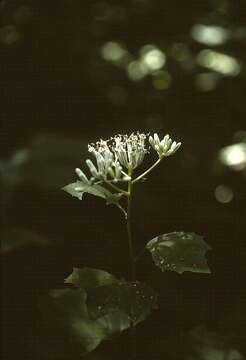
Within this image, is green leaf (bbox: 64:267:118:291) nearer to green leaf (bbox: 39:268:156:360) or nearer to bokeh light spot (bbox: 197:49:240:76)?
green leaf (bbox: 39:268:156:360)

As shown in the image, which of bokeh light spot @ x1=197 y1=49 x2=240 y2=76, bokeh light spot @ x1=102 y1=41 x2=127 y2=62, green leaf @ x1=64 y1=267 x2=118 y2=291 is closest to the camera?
green leaf @ x1=64 y1=267 x2=118 y2=291

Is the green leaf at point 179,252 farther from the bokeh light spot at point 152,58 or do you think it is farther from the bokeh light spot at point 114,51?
the bokeh light spot at point 114,51

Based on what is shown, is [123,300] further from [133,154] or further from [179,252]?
[133,154]

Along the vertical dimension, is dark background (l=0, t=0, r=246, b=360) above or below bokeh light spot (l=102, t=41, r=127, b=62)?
below

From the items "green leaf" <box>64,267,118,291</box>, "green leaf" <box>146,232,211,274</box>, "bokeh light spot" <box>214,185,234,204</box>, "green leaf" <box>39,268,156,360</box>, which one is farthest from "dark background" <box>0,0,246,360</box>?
"green leaf" <box>146,232,211,274</box>

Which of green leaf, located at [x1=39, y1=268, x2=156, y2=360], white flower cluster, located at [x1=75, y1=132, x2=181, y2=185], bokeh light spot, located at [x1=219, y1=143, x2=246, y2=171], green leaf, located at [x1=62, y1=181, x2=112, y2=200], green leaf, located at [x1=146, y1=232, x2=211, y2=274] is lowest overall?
green leaf, located at [x1=39, y1=268, x2=156, y2=360]

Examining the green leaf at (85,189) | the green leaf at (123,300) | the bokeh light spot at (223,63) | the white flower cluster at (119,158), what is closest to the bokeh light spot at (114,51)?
the bokeh light spot at (223,63)

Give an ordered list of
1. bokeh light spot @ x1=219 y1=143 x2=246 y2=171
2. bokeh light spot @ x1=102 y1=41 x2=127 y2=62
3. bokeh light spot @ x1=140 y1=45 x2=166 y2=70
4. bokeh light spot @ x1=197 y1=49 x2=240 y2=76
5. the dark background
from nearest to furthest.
→ the dark background
bokeh light spot @ x1=219 y1=143 x2=246 y2=171
bokeh light spot @ x1=197 y1=49 x2=240 y2=76
bokeh light spot @ x1=140 y1=45 x2=166 y2=70
bokeh light spot @ x1=102 y1=41 x2=127 y2=62
